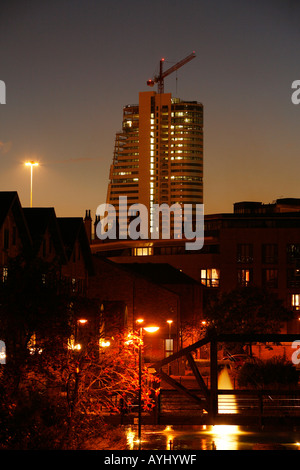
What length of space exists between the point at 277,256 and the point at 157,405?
92.9 meters

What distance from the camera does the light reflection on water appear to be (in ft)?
92.1

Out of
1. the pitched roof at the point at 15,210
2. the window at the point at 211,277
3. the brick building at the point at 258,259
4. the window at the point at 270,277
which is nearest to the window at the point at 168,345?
the pitched roof at the point at 15,210

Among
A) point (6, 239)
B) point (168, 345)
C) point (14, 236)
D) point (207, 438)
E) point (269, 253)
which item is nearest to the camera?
point (207, 438)

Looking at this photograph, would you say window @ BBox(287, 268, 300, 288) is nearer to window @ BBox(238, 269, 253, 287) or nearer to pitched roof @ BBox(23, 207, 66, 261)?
window @ BBox(238, 269, 253, 287)

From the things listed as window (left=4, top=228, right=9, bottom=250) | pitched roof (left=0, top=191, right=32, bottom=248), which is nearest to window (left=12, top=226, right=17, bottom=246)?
pitched roof (left=0, top=191, right=32, bottom=248)

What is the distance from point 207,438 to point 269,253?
96.0 metres

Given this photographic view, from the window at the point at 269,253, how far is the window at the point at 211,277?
8.99m

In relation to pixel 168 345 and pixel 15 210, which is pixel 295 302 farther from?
pixel 15 210

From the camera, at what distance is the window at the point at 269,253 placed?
12350 cm

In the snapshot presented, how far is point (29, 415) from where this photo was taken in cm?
2534

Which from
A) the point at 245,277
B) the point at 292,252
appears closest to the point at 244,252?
the point at 245,277

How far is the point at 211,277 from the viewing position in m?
129

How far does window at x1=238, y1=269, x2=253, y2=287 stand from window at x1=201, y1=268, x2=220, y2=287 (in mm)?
5161

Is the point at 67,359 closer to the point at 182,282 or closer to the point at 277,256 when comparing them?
the point at 182,282
